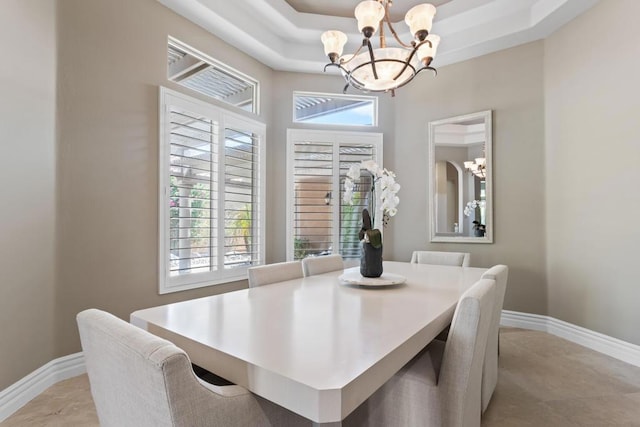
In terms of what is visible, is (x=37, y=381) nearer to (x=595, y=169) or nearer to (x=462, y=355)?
(x=462, y=355)

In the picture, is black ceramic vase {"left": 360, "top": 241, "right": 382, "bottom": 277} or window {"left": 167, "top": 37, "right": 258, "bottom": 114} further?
window {"left": 167, "top": 37, "right": 258, "bottom": 114}

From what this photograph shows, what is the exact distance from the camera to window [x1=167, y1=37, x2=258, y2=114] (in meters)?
3.17

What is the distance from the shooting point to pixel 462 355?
125 cm

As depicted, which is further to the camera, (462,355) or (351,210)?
(351,210)

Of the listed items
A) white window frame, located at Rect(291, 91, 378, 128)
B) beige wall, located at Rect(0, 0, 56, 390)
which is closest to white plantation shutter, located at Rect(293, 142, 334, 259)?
white window frame, located at Rect(291, 91, 378, 128)

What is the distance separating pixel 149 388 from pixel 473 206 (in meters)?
3.84

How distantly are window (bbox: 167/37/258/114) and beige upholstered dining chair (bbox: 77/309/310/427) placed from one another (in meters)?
2.76

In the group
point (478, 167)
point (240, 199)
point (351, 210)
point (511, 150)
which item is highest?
point (511, 150)

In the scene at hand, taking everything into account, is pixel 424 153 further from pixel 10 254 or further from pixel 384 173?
pixel 10 254

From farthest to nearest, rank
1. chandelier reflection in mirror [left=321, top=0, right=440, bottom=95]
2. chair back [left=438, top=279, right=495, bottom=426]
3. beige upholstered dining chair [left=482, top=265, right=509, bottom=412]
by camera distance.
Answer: chandelier reflection in mirror [left=321, top=0, right=440, bottom=95] → beige upholstered dining chair [left=482, top=265, right=509, bottom=412] → chair back [left=438, top=279, right=495, bottom=426]

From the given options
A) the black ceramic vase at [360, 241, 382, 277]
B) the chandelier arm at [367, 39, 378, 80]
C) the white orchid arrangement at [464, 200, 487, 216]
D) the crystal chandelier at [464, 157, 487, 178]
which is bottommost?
the black ceramic vase at [360, 241, 382, 277]

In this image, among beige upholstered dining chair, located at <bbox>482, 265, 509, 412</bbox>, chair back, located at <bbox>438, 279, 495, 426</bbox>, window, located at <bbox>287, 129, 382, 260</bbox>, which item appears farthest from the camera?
window, located at <bbox>287, 129, 382, 260</bbox>

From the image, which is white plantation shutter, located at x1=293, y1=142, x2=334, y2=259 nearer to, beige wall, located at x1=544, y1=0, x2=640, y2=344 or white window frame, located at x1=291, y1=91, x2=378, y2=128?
white window frame, located at x1=291, y1=91, x2=378, y2=128

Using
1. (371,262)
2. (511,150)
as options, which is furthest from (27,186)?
(511,150)
